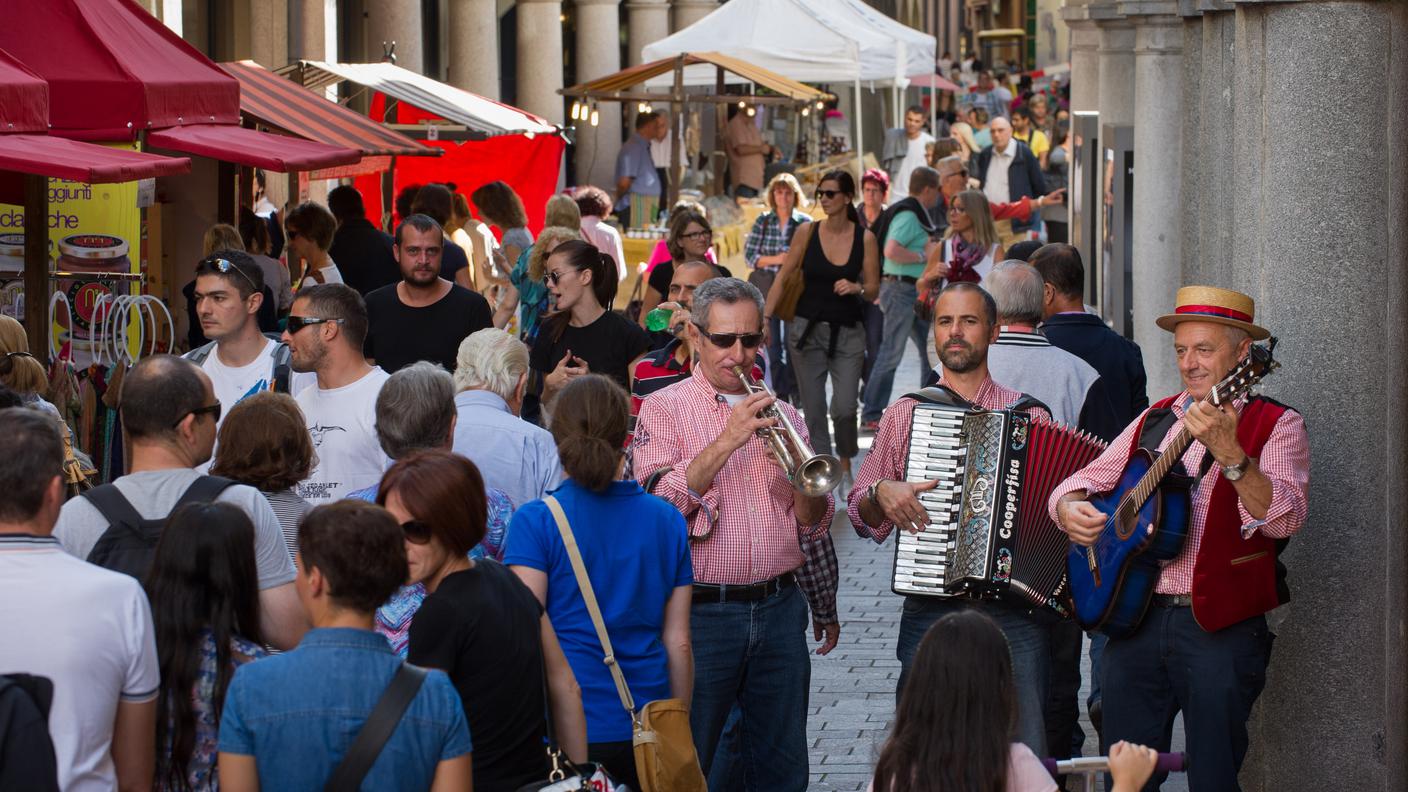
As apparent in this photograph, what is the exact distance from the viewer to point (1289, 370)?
594 centimetres

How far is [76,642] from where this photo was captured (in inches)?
155

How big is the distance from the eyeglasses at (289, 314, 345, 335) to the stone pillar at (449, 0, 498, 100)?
61.7ft

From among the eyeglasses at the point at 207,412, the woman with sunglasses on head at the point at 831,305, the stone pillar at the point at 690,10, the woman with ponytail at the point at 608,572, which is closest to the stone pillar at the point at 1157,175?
the woman with sunglasses on head at the point at 831,305

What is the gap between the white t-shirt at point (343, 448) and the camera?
6.39m

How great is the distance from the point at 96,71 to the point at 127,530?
459cm

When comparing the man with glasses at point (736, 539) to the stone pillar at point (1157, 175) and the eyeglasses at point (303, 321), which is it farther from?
the stone pillar at point (1157, 175)

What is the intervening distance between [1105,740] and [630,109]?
22.8m

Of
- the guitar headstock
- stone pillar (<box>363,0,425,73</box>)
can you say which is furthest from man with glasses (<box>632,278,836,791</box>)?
stone pillar (<box>363,0,425,73</box>)

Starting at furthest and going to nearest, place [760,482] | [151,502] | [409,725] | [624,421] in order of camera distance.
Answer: [760,482], [624,421], [151,502], [409,725]

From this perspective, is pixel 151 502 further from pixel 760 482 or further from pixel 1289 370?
pixel 1289 370

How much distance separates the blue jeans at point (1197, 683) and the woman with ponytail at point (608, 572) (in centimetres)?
134

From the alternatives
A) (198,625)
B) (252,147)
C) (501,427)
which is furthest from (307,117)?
(198,625)

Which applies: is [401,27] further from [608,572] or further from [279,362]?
[608,572]

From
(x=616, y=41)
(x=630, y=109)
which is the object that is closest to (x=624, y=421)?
(x=630, y=109)
